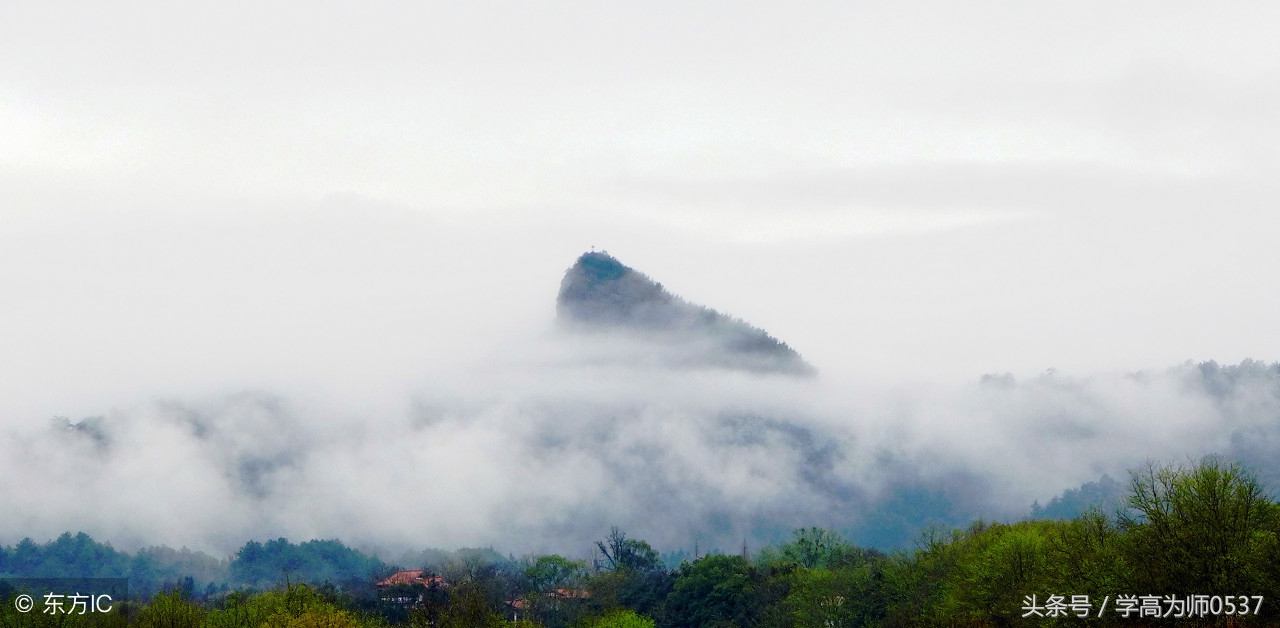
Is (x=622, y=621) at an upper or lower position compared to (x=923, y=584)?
lower

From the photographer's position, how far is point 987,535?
382 ft

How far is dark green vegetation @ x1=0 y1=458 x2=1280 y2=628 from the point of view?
65562 millimetres

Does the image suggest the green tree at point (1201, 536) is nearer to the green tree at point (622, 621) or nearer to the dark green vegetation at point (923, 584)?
the dark green vegetation at point (923, 584)

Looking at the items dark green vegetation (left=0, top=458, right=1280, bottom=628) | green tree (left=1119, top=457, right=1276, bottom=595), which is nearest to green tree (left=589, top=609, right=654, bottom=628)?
dark green vegetation (left=0, top=458, right=1280, bottom=628)

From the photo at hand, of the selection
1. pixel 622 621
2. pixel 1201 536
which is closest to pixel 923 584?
pixel 622 621

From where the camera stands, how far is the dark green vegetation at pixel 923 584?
65.6 metres

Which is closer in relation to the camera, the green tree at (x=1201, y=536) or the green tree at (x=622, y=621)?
the green tree at (x=1201, y=536)

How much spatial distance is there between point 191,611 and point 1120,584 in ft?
236

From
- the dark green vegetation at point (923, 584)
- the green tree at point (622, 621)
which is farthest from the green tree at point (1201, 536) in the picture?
the green tree at point (622, 621)

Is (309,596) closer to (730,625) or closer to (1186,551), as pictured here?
(730,625)

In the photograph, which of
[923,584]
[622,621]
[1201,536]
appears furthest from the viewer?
[622,621]

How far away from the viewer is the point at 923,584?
4363 inches

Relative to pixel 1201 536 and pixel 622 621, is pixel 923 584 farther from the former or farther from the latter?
pixel 1201 536

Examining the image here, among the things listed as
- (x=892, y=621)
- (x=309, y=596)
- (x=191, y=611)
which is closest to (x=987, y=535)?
(x=892, y=621)
